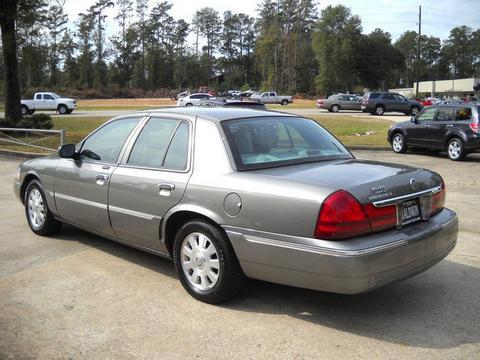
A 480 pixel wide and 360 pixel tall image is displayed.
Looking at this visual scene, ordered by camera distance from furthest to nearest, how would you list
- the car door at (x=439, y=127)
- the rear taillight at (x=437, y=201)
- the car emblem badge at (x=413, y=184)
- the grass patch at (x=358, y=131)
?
the grass patch at (x=358, y=131), the car door at (x=439, y=127), the rear taillight at (x=437, y=201), the car emblem badge at (x=413, y=184)

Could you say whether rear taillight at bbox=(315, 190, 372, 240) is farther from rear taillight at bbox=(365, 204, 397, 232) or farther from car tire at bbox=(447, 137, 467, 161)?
car tire at bbox=(447, 137, 467, 161)

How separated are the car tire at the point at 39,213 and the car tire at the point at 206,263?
2.44 m

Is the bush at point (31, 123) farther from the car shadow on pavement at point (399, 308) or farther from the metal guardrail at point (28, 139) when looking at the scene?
the car shadow on pavement at point (399, 308)

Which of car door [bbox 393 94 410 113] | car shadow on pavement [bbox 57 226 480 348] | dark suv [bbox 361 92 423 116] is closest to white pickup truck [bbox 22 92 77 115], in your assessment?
dark suv [bbox 361 92 423 116]

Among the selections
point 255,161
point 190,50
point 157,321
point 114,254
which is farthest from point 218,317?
point 190,50

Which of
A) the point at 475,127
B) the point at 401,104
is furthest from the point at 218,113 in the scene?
the point at 401,104

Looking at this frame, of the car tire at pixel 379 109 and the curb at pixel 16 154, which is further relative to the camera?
the car tire at pixel 379 109

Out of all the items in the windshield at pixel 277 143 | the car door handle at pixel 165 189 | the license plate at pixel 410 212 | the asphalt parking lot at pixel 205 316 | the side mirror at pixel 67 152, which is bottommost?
the asphalt parking lot at pixel 205 316

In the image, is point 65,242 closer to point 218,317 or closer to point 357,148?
point 218,317

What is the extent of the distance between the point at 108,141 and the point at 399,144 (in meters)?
12.7

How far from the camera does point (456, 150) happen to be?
14.7 meters

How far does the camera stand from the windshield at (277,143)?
4.49m

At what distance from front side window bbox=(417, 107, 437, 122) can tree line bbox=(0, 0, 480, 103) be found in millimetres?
73889

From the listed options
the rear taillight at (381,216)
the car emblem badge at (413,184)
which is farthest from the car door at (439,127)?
the rear taillight at (381,216)
